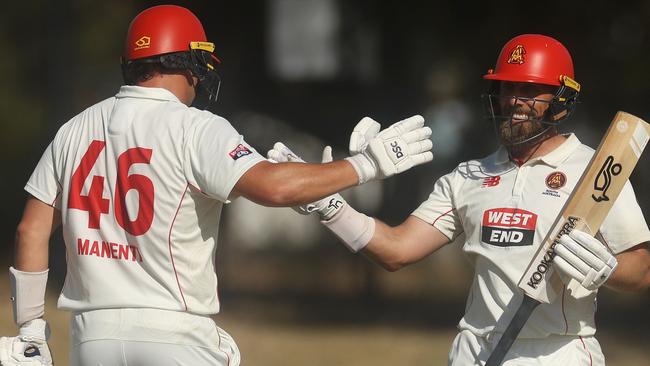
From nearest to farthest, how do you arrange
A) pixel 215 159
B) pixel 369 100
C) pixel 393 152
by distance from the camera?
pixel 215 159
pixel 393 152
pixel 369 100

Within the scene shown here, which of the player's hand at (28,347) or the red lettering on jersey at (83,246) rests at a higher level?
the red lettering on jersey at (83,246)

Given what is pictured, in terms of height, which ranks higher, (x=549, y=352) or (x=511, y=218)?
(x=511, y=218)

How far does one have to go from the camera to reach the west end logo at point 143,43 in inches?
147

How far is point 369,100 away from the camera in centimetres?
928

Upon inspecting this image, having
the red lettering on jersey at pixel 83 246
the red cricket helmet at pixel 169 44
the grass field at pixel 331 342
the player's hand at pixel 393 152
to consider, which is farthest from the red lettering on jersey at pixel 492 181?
the grass field at pixel 331 342

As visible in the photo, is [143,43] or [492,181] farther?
[492,181]

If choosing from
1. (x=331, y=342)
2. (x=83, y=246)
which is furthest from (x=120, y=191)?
(x=331, y=342)

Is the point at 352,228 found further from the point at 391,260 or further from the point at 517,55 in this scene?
the point at 517,55

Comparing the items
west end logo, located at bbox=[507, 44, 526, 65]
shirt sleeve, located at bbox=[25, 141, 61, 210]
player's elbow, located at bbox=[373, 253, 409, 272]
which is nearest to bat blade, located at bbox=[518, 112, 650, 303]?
west end logo, located at bbox=[507, 44, 526, 65]

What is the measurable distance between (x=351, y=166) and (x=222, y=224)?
6.01 meters

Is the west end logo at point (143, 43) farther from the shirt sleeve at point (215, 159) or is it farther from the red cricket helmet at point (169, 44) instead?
the shirt sleeve at point (215, 159)

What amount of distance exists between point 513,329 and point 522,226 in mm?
347

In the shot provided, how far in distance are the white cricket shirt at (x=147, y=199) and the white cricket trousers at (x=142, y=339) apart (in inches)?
1.2

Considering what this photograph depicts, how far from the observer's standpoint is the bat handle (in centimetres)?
370
